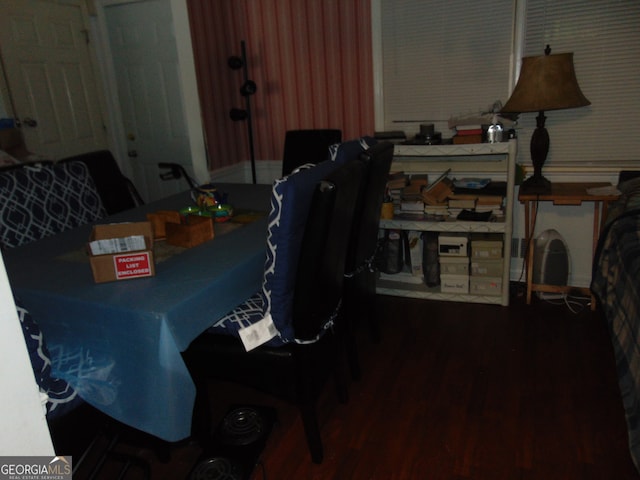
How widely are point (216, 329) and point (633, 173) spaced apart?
2.43m

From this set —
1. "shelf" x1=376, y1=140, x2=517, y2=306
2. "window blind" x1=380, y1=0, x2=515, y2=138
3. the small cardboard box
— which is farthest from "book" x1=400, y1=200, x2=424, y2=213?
the small cardboard box

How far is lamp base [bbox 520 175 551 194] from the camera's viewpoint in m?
2.61

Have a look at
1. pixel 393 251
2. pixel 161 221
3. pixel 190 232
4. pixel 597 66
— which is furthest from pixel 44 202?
pixel 597 66

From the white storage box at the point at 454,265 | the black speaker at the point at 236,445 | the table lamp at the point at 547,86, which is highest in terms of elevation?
the table lamp at the point at 547,86

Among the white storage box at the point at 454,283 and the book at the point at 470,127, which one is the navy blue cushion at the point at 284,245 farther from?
the white storage box at the point at 454,283

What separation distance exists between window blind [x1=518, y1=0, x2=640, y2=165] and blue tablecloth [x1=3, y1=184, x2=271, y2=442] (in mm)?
2253

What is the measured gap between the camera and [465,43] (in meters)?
2.86

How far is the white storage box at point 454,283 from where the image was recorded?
2.83m

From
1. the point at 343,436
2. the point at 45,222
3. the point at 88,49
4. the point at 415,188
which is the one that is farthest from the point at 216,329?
the point at 88,49

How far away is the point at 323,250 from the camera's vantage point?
1.45 m

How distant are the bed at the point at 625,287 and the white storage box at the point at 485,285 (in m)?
0.54

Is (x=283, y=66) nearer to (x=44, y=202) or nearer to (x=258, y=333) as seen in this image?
(x=44, y=202)

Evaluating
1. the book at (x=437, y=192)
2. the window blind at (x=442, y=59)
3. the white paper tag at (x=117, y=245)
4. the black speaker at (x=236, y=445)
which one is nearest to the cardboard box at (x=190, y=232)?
the white paper tag at (x=117, y=245)

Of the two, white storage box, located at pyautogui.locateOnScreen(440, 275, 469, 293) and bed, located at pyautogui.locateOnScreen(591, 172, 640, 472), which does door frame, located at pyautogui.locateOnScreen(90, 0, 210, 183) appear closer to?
white storage box, located at pyautogui.locateOnScreen(440, 275, 469, 293)
